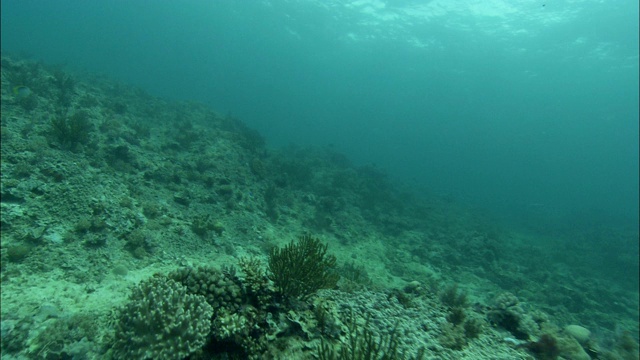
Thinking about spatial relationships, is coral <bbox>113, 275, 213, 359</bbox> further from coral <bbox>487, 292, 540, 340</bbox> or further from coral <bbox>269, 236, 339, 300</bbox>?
coral <bbox>487, 292, 540, 340</bbox>

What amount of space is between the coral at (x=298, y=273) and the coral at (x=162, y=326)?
1.38 m

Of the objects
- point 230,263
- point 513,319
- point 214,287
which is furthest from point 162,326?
point 513,319

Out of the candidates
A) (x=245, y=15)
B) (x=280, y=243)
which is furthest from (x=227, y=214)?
(x=245, y=15)

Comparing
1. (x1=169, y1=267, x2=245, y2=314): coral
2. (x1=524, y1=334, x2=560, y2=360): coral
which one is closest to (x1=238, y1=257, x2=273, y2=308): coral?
(x1=169, y1=267, x2=245, y2=314): coral

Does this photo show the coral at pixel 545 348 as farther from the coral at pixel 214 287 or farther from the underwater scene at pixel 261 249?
the coral at pixel 214 287

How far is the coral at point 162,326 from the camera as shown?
3633 millimetres

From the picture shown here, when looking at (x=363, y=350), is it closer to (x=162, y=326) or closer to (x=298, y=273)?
(x=298, y=273)

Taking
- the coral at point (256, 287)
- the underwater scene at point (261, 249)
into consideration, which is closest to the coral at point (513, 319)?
the underwater scene at point (261, 249)

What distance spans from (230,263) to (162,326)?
584cm

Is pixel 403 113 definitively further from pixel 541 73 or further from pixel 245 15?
pixel 245 15

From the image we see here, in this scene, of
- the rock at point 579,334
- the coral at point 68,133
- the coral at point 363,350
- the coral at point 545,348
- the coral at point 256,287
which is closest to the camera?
the coral at point 363,350

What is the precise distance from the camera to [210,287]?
4578mm

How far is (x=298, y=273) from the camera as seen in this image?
524 cm

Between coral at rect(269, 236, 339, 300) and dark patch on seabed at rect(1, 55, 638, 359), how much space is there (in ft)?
0.09
